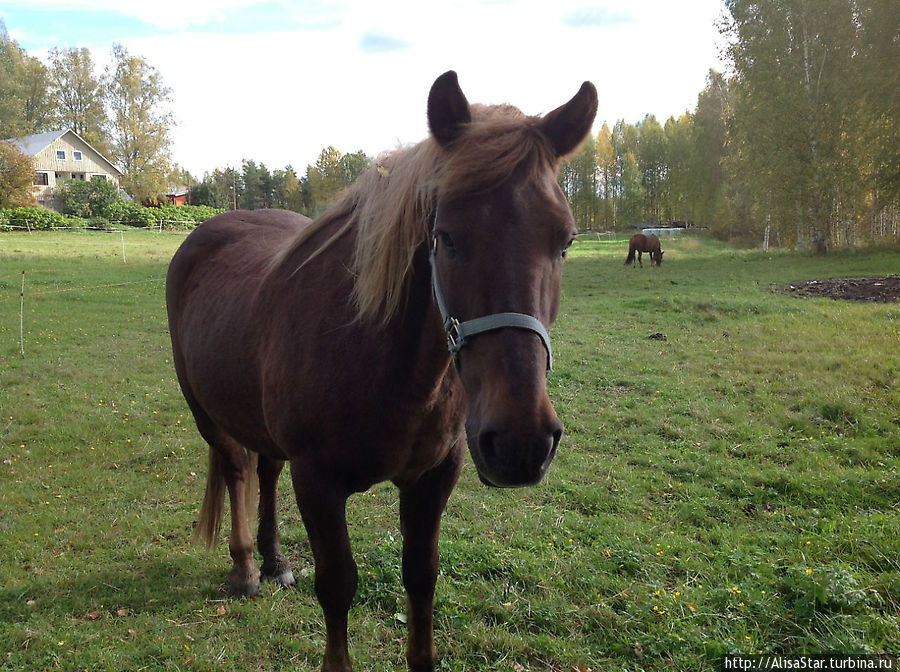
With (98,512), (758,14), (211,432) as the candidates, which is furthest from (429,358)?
(758,14)

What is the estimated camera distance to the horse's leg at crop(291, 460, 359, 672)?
6.77ft

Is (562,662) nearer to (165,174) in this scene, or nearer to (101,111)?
(165,174)

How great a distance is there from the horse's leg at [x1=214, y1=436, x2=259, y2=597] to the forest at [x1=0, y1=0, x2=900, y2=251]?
62.2 inches

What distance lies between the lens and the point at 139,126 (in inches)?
1721

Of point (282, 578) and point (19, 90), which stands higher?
point (19, 90)

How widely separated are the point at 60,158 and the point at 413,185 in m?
57.6

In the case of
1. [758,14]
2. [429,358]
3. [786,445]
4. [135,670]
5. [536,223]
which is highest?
[758,14]

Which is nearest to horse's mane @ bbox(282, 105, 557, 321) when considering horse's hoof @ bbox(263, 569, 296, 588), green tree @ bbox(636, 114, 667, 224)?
horse's hoof @ bbox(263, 569, 296, 588)

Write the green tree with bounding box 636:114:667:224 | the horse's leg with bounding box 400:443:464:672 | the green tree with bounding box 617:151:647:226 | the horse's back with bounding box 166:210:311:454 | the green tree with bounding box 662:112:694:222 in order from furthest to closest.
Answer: the green tree with bounding box 636:114:667:224 → the green tree with bounding box 617:151:647:226 → the green tree with bounding box 662:112:694:222 → the horse's back with bounding box 166:210:311:454 → the horse's leg with bounding box 400:443:464:672

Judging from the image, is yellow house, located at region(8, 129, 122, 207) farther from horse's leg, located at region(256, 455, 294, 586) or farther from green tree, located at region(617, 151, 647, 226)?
horse's leg, located at region(256, 455, 294, 586)

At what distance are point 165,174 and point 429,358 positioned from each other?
49.5 metres

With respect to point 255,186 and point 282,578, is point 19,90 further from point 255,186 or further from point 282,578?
point 282,578

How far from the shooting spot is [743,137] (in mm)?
23359

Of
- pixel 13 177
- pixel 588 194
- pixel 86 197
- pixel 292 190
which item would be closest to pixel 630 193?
pixel 588 194
